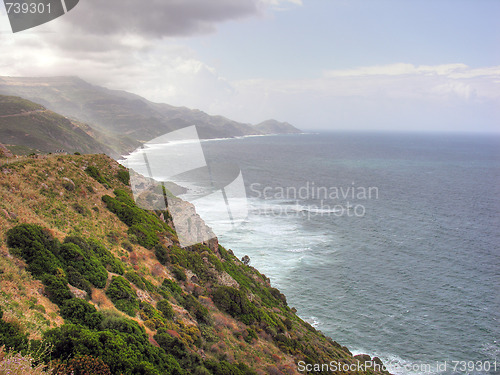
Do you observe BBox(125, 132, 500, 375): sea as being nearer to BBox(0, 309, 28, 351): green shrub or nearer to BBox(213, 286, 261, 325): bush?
BBox(213, 286, 261, 325): bush

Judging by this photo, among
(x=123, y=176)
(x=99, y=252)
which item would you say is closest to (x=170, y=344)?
(x=99, y=252)

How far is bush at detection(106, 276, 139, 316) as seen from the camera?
51.1ft

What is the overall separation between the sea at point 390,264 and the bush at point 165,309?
857 inches

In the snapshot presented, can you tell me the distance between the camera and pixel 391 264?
164 ft

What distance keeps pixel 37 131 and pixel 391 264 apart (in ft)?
440

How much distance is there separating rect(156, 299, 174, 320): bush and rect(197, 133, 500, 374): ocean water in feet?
71.6

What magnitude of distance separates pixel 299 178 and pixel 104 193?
96.3 meters

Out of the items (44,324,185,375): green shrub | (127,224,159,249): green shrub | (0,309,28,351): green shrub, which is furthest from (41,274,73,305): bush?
(127,224,159,249): green shrub

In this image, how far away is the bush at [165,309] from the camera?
57.9ft

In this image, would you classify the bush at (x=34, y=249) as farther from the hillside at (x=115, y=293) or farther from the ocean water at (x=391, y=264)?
the ocean water at (x=391, y=264)

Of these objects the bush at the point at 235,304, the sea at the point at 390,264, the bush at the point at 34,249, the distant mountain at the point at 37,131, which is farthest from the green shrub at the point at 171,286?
the distant mountain at the point at 37,131

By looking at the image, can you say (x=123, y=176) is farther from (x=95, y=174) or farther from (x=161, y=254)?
(x=161, y=254)

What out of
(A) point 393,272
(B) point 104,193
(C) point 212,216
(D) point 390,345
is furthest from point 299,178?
(B) point 104,193

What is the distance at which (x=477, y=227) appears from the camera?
66562 millimetres
